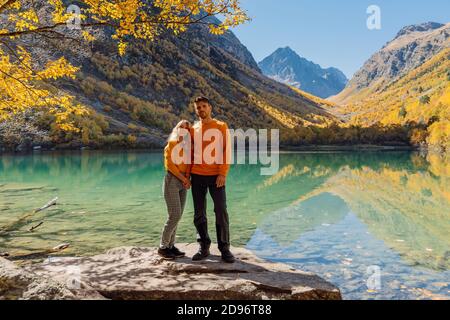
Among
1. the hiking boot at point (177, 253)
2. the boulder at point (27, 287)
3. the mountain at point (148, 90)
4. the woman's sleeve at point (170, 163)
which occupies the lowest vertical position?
the hiking boot at point (177, 253)

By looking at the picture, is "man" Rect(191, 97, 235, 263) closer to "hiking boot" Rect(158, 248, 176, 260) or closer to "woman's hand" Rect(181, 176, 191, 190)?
"woman's hand" Rect(181, 176, 191, 190)

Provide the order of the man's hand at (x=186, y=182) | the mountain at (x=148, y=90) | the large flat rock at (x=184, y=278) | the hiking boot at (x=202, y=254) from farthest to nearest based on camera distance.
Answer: the mountain at (x=148, y=90)
the hiking boot at (x=202, y=254)
the man's hand at (x=186, y=182)
the large flat rock at (x=184, y=278)

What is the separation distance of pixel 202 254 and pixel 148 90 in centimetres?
8547

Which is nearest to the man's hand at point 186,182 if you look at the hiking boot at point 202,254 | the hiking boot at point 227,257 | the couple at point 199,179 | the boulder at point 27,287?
the couple at point 199,179

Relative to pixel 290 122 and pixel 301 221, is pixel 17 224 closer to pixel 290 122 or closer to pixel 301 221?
pixel 301 221

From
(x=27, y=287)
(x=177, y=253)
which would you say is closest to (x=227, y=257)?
(x=177, y=253)

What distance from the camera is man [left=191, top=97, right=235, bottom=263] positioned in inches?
230

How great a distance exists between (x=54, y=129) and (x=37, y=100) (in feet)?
144

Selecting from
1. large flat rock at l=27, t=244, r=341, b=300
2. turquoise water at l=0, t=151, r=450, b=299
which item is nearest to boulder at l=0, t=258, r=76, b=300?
large flat rock at l=27, t=244, r=341, b=300

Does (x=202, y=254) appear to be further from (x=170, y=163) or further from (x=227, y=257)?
(x=170, y=163)

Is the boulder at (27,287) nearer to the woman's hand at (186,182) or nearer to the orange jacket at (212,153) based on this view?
the woman's hand at (186,182)

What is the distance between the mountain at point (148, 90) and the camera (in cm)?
5516

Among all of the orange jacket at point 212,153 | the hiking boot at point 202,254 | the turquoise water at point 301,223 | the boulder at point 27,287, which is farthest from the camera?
the turquoise water at point 301,223

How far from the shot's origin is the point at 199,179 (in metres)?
5.95
